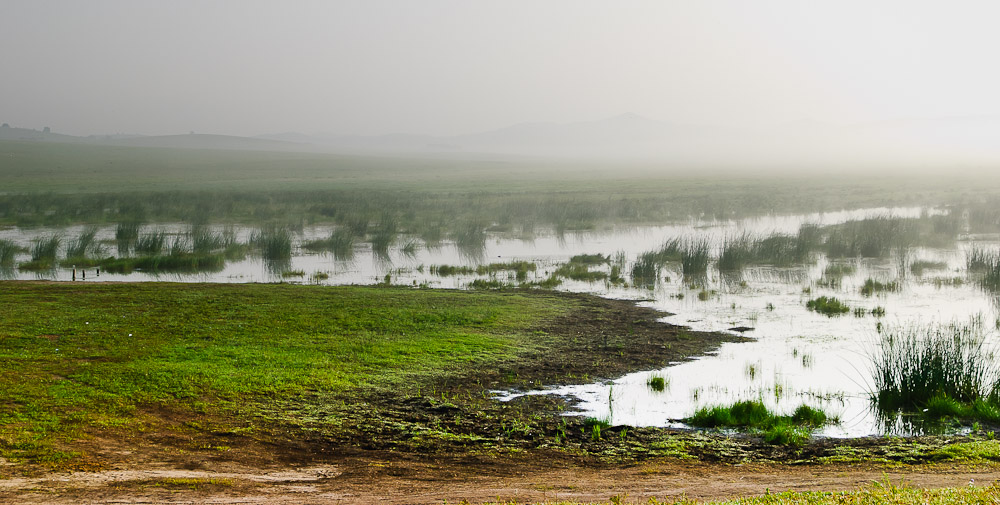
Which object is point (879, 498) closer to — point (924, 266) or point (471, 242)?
point (924, 266)

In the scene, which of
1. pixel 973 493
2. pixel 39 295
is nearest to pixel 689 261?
pixel 39 295

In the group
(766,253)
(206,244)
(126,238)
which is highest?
(126,238)

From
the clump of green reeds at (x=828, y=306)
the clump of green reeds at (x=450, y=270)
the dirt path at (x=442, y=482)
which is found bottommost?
the dirt path at (x=442, y=482)

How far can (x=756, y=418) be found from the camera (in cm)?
948

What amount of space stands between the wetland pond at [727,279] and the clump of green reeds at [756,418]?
26 cm

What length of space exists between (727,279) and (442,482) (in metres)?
17.6

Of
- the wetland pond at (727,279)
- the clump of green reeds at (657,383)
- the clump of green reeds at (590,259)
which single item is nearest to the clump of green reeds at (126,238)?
the wetland pond at (727,279)

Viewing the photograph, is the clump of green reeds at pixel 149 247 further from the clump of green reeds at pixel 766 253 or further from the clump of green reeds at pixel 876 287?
the clump of green reeds at pixel 876 287

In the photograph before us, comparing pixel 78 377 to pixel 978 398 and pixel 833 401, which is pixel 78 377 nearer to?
pixel 833 401

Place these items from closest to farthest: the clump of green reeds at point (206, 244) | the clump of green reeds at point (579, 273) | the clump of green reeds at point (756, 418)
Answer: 1. the clump of green reeds at point (756, 418)
2. the clump of green reeds at point (579, 273)
3. the clump of green reeds at point (206, 244)

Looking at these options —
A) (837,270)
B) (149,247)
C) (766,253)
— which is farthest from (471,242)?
(837,270)

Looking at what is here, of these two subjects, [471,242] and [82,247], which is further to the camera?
[471,242]

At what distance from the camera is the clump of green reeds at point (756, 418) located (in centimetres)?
933

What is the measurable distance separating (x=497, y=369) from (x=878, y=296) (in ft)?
38.7
